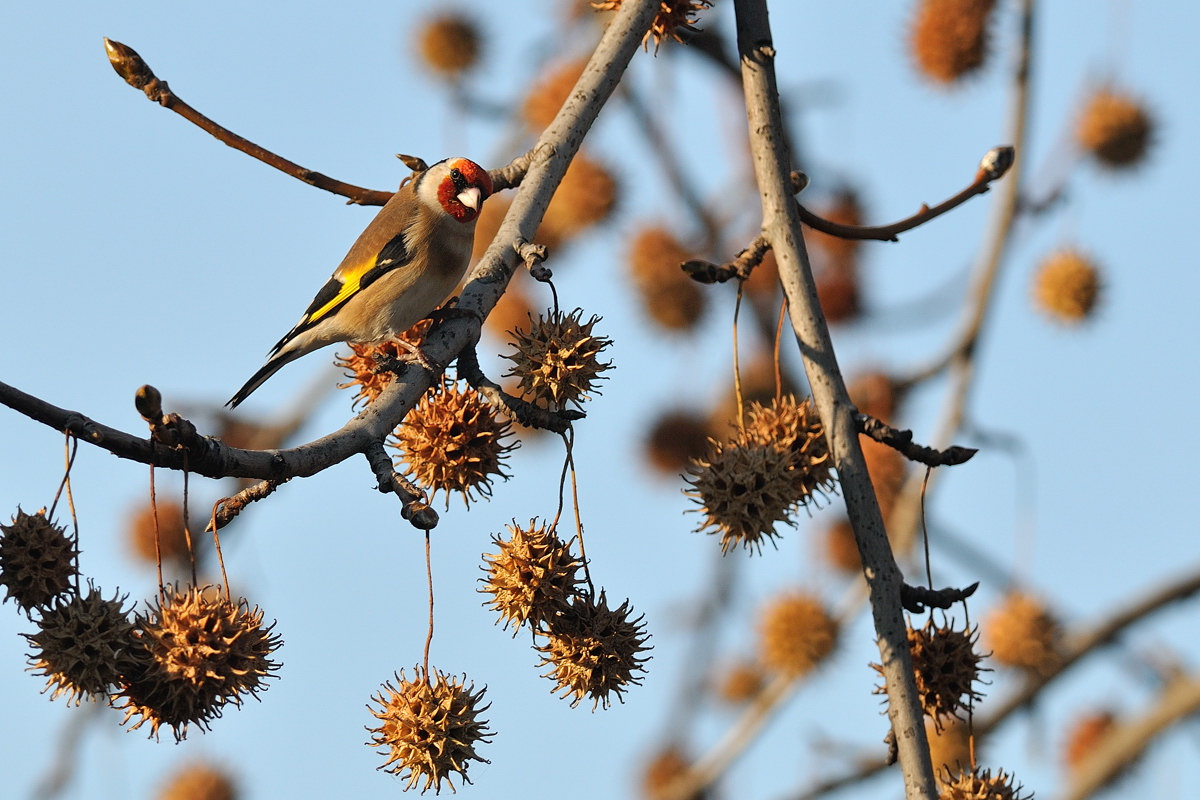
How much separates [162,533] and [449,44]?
372 centimetres

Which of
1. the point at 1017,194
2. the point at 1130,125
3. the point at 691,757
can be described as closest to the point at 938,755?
the point at 691,757

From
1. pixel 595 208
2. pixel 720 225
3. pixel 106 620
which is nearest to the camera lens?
pixel 106 620

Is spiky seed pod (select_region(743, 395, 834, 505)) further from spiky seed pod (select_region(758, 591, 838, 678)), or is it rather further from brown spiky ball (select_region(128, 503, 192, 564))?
brown spiky ball (select_region(128, 503, 192, 564))

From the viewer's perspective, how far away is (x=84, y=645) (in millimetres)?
2389

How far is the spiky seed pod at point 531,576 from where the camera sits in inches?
117

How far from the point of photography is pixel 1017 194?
621cm

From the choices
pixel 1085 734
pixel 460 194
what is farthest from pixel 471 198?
pixel 1085 734

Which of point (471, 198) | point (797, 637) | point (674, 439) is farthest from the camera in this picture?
point (674, 439)

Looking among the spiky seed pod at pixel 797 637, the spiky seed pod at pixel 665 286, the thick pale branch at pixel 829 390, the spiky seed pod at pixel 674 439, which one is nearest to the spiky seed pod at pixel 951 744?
the spiky seed pod at pixel 797 637

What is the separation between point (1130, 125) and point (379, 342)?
19.4ft

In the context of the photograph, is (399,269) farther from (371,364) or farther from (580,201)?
(580,201)

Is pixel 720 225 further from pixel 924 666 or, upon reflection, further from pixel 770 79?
pixel 924 666

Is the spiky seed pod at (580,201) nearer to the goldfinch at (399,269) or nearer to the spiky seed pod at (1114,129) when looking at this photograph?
the goldfinch at (399,269)

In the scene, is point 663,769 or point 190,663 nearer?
point 190,663
